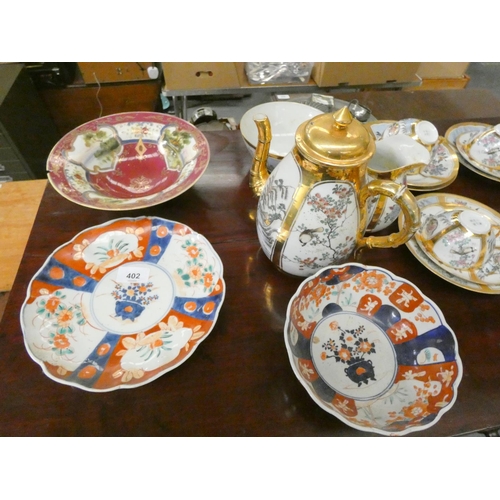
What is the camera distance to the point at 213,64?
1290 millimetres

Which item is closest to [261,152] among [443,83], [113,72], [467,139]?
[467,139]

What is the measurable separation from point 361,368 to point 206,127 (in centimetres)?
99

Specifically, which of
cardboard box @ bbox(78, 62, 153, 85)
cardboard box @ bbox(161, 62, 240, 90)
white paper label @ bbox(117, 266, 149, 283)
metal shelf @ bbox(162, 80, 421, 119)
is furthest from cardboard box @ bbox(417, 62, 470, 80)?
white paper label @ bbox(117, 266, 149, 283)

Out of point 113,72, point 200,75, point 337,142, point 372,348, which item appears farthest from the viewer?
point 113,72

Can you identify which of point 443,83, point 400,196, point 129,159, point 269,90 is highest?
point 400,196

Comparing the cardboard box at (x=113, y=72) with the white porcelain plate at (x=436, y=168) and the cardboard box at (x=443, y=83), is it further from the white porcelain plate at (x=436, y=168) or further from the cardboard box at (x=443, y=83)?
the cardboard box at (x=443, y=83)

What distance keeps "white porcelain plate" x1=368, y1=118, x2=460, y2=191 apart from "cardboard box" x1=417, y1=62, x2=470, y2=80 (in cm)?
126

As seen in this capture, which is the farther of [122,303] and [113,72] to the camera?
[113,72]

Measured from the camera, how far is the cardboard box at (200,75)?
4.23ft

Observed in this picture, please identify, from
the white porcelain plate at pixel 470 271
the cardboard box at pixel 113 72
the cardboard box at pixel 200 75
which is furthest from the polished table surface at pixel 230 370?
the cardboard box at pixel 113 72

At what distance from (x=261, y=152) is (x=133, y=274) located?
11.5 inches

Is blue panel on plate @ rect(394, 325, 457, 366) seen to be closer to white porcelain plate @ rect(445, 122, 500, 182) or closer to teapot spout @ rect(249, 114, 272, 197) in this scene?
teapot spout @ rect(249, 114, 272, 197)

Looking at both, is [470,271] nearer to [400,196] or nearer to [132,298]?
[400,196]

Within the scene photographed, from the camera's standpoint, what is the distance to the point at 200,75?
1319 mm
